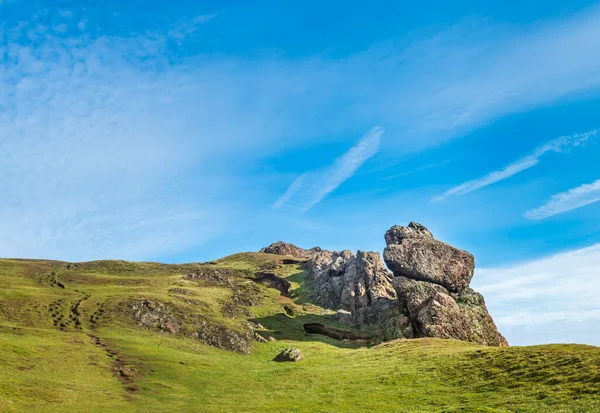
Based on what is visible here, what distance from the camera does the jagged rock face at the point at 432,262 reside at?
4619 inches

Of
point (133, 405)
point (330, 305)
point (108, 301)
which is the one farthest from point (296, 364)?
Answer: point (330, 305)

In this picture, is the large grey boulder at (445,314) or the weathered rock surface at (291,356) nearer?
the weathered rock surface at (291,356)

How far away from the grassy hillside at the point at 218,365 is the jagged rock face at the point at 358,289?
23769 mm

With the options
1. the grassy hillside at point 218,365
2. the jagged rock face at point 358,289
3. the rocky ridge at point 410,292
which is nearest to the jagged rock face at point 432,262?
the rocky ridge at point 410,292

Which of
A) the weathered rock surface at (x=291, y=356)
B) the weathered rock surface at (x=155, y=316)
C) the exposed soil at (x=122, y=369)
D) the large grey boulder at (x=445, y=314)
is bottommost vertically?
the exposed soil at (x=122, y=369)

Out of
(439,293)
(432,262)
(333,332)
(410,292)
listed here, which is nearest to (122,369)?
(410,292)

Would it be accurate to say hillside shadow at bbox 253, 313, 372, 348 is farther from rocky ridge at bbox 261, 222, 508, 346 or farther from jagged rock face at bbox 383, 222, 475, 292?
jagged rock face at bbox 383, 222, 475, 292

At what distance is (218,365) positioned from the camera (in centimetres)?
7756

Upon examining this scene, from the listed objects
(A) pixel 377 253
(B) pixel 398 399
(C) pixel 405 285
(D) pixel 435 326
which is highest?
(A) pixel 377 253

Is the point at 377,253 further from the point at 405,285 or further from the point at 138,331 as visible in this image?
the point at 138,331

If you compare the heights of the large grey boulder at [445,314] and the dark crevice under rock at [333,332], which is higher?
the large grey boulder at [445,314]

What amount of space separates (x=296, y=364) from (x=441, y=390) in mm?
34990

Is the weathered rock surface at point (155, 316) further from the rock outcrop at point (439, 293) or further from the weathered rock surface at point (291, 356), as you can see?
the rock outcrop at point (439, 293)

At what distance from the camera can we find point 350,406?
49.9 meters
